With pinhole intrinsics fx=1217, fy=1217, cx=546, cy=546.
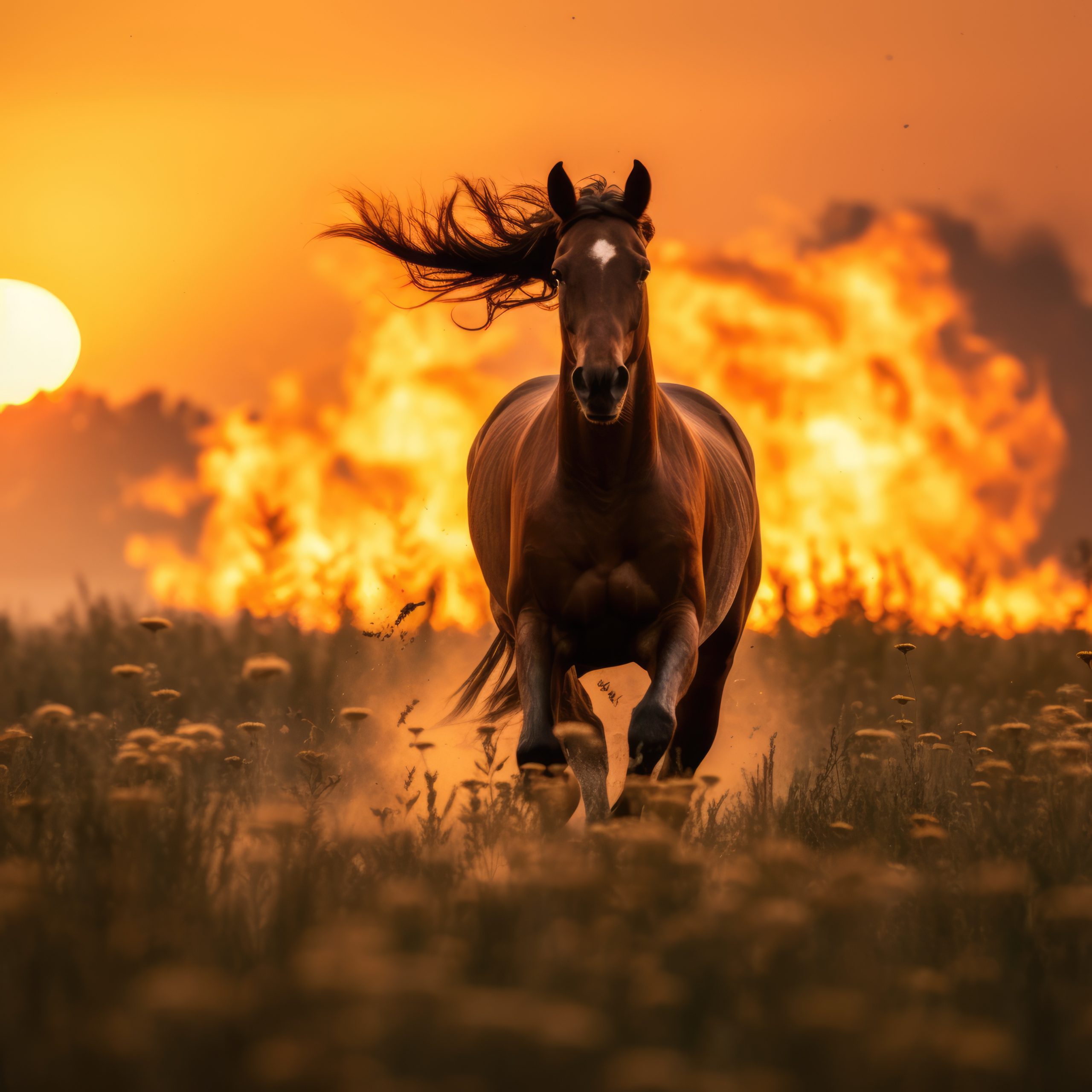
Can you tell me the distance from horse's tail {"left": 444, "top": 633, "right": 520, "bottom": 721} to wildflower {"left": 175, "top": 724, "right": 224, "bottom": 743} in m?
2.80

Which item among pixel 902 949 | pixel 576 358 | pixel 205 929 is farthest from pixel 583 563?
pixel 205 929

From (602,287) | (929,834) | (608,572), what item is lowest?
(929,834)

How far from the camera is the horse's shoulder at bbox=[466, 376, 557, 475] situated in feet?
21.3

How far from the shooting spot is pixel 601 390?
401 cm

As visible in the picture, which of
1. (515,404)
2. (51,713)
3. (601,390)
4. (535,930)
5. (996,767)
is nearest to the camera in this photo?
(535,930)

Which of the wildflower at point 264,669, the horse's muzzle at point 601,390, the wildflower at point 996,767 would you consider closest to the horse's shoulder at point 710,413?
the horse's muzzle at point 601,390

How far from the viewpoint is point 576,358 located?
4266 millimetres

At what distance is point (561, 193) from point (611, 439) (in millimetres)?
991

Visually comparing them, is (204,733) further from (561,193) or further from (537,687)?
(561,193)

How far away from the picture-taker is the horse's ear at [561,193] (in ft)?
15.4

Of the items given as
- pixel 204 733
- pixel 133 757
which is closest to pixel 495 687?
pixel 204 733

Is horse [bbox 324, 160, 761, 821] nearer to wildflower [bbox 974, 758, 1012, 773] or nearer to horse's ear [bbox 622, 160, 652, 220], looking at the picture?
horse's ear [bbox 622, 160, 652, 220]

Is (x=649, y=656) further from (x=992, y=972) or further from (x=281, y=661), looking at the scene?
(x=992, y=972)

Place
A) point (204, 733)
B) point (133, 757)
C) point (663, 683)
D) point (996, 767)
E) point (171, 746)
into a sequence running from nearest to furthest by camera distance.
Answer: point (133, 757) → point (171, 746) → point (204, 733) → point (996, 767) → point (663, 683)
